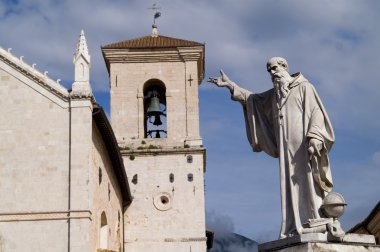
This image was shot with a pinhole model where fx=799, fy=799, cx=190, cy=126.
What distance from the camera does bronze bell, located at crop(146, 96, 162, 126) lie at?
34109 mm

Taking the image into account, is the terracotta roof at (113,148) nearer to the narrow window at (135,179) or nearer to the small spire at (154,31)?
the narrow window at (135,179)

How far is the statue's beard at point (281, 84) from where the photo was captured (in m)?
6.09

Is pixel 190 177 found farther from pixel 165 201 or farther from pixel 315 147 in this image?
pixel 315 147

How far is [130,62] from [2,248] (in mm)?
14715

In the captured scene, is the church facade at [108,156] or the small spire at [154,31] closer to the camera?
the church facade at [108,156]

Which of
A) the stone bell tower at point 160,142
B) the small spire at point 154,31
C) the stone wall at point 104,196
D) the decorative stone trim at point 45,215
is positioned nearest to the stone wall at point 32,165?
the decorative stone trim at point 45,215

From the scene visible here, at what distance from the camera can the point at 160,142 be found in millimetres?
33844

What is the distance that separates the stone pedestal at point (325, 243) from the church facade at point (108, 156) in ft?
56.6

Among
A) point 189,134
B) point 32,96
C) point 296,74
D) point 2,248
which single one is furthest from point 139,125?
point 296,74

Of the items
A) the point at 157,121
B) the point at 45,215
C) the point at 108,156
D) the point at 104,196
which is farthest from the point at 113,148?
the point at 157,121

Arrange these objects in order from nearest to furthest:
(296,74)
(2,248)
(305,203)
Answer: (305,203) < (296,74) < (2,248)

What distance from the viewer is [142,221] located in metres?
33.6

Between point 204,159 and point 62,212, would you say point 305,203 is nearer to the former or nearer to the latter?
point 62,212

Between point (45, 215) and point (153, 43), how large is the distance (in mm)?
14823
